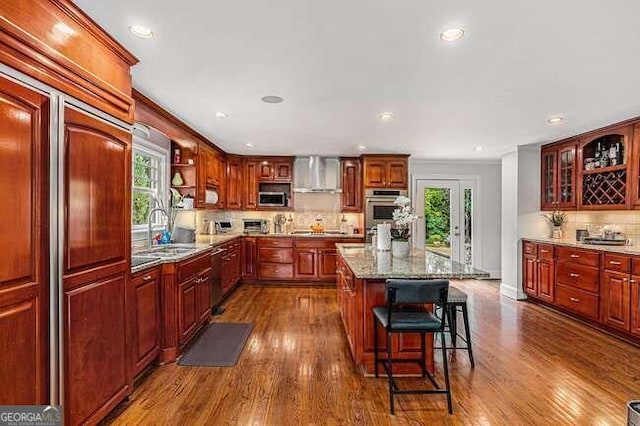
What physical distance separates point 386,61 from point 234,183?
468 centimetres

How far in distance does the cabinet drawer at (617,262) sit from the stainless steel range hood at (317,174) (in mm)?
4040

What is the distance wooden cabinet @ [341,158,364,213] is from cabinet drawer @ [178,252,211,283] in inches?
130

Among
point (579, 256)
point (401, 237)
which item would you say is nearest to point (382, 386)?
point (401, 237)

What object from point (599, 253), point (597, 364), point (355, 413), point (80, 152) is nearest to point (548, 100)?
point (599, 253)

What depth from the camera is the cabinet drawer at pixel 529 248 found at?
512cm

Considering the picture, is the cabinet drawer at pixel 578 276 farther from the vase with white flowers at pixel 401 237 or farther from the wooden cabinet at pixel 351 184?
the wooden cabinet at pixel 351 184

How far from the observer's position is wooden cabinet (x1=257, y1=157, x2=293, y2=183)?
675cm

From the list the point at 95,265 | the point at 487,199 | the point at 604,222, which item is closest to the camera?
the point at 95,265

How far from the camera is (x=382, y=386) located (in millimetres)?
2672

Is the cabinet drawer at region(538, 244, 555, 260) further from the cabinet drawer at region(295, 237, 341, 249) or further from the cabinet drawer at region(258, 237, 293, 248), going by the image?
the cabinet drawer at region(258, 237, 293, 248)

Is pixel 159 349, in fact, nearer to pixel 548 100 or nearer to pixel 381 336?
pixel 381 336

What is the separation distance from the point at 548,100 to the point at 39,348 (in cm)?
410

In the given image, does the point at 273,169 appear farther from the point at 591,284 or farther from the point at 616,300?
the point at 616,300

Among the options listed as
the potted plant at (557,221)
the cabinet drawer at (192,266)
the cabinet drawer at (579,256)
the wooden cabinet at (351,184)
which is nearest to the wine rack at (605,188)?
the potted plant at (557,221)
